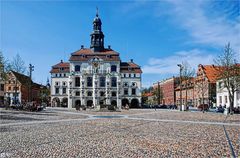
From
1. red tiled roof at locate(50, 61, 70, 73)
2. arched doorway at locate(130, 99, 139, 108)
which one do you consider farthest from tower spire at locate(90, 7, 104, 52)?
arched doorway at locate(130, 99, 139, 108)

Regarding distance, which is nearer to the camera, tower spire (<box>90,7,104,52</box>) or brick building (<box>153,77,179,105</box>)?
tower spire (<box>90,7,104,52</box>)

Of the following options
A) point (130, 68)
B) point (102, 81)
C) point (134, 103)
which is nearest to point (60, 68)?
point (102, 81)

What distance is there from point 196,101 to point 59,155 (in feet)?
323

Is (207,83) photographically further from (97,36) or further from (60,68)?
(60,68)

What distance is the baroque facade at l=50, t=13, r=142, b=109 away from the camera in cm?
9581

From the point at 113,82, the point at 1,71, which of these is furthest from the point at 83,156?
the point at 113,82

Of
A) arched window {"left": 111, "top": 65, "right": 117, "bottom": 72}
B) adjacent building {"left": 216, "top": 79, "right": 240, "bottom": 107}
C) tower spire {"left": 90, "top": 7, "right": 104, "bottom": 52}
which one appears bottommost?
adjacent building {"left": 216, "top": 79, "right": 240, "bottom": 107}

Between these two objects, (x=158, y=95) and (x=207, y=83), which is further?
(x=158, y=95)

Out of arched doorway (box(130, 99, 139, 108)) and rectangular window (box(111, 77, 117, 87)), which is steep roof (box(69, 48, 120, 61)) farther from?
arched doorway (box(130, 99, 139, 108))

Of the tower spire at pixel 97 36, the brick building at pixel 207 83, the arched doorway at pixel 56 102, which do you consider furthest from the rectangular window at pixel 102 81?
the brick building at pixel 207 83

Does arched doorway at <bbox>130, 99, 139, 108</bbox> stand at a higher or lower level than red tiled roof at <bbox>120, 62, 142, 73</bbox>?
lower

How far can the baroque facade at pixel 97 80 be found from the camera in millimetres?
95812

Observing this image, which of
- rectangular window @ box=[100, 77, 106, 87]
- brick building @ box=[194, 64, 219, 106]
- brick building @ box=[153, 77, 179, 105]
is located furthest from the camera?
brick building @ box=[153, 77, 179, 105]

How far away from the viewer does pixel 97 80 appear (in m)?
97.0
